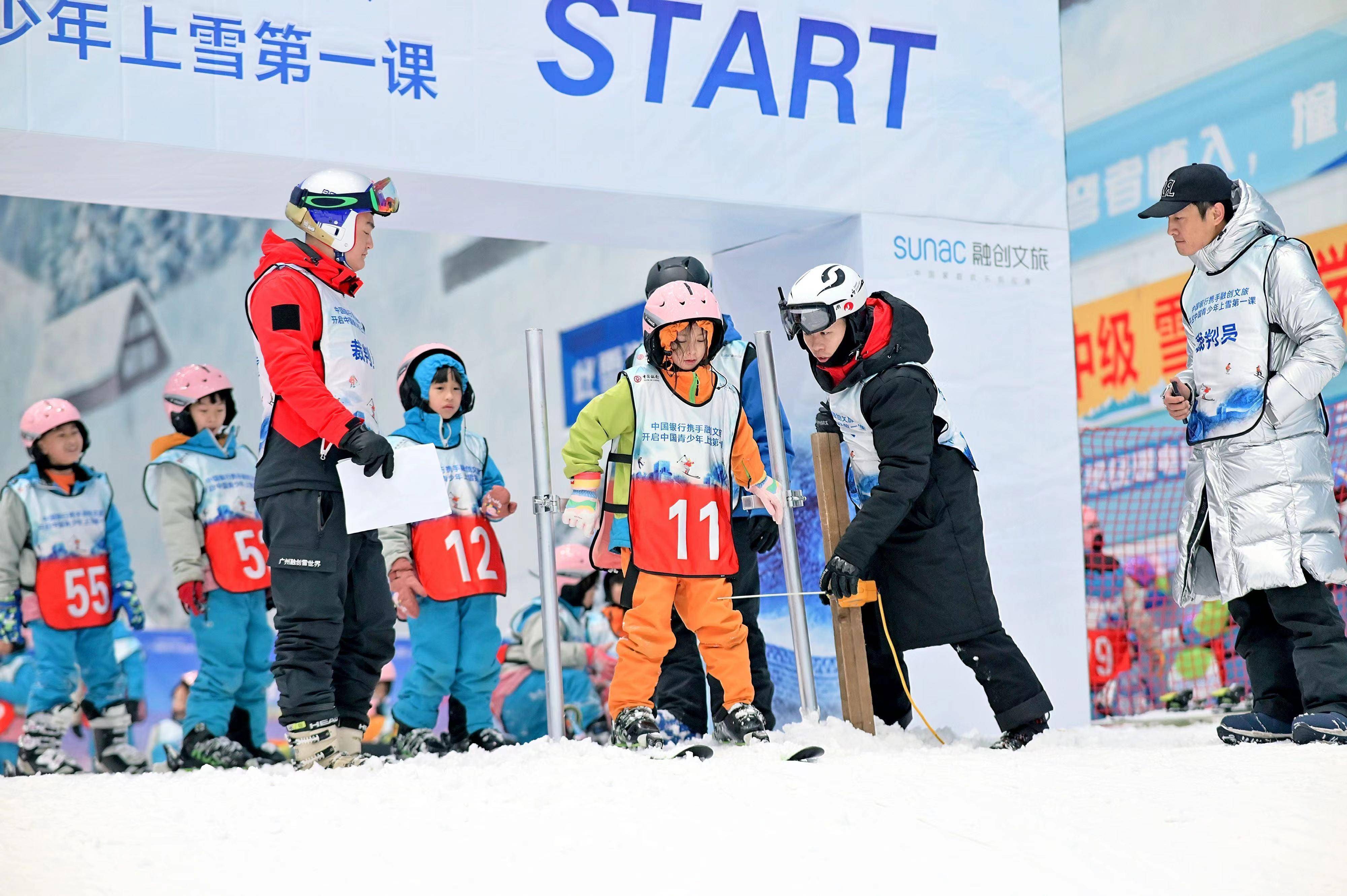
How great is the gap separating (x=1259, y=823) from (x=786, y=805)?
924 mm

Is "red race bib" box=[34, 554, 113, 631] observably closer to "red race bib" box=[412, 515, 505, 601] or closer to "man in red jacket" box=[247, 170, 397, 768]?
"red race bib" box=[412, 515, 505, 601]

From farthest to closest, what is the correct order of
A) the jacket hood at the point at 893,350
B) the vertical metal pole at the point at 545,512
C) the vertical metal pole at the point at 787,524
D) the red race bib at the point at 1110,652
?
the red race bib at the point at 1110,652 → the vertical metal pole at the point at 787,524 → the vertical metal pole at the point at 545,512 → the jacket hood at the point at 893,350

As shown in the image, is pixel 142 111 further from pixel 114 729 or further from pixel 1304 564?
pixel 1304 564

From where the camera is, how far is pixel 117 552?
5.62 meters

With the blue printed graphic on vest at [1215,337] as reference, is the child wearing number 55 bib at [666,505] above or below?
below

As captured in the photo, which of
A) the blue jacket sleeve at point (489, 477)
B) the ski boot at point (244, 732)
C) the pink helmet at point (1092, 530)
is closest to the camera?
the blue jacket sleeve at point (489, 477)

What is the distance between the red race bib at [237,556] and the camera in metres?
5.04

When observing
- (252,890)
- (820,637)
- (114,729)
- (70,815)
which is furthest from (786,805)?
(114,729)

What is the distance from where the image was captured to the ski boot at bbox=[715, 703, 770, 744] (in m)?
3.79

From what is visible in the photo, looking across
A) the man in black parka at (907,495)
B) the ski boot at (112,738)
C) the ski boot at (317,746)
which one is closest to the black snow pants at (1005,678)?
the man in black parka at (907,495)

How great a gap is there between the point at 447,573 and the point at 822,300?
1.80m

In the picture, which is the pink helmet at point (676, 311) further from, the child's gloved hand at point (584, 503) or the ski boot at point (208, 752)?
the ski boot at point (208, 752)

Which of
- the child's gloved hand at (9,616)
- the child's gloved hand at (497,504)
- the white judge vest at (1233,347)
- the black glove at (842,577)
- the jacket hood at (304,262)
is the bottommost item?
the child's gloved hand at (9,616)

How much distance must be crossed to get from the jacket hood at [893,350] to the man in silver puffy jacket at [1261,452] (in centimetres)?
78
